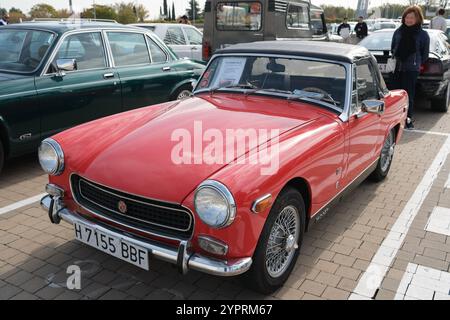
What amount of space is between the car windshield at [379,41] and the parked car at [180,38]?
4455 millimetres

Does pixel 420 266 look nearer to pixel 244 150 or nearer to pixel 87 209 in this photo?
pixel 244 150

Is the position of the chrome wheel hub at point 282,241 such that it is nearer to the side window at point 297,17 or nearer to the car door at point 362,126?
the car door at point 362,126

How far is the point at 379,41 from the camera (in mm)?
9000

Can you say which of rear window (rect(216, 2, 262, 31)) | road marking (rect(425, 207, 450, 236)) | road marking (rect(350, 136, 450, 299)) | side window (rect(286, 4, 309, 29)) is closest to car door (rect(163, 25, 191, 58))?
rear window (rect(216, 2, 262, 31))

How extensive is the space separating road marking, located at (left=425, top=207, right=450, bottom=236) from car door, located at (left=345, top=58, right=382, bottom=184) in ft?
2.62

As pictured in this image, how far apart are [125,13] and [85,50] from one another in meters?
34.1

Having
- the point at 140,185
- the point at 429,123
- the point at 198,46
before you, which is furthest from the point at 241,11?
the point at 140,185

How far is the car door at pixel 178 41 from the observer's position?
37.5 feet

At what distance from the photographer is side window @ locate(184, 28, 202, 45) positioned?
11953 millimetres

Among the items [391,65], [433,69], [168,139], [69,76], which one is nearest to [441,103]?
[433,69]

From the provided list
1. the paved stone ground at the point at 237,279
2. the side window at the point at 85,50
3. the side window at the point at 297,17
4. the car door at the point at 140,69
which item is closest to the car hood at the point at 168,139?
the paved stone ground at the point at 237,279

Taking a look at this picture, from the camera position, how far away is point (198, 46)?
12.0 m

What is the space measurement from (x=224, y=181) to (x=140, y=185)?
1.85ft

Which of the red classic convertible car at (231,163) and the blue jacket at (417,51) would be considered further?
the blue jacket at (417,51)
